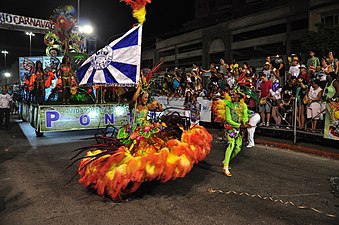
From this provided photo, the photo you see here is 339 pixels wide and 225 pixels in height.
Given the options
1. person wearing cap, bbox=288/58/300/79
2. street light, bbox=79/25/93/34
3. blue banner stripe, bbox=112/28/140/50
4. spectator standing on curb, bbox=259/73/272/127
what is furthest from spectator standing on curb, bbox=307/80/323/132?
street light, bbox=79/25/93/34

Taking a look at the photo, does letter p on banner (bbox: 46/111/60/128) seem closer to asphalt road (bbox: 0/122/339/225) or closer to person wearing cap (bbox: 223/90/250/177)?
asphalt road (bbox: 0/122/339/225)

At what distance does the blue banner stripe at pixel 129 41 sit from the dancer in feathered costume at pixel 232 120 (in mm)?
2211

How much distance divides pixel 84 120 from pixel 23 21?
12.2 m

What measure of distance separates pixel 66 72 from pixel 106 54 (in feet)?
18.9

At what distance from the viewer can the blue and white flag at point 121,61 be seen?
537cm

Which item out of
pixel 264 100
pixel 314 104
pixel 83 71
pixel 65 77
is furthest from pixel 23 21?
pixel 314 104

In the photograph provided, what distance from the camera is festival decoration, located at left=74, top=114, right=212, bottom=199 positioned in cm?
392

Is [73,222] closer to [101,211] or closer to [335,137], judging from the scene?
[101,211]

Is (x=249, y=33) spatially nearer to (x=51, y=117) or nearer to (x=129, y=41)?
(x=51, y=117)

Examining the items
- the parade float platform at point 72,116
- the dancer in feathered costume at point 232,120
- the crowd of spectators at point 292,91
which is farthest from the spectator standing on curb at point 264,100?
the parade float platform at point 72,116

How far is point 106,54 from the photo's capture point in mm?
5762

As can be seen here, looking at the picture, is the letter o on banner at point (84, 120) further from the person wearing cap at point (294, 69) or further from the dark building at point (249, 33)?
the dark building at point (249, 33)

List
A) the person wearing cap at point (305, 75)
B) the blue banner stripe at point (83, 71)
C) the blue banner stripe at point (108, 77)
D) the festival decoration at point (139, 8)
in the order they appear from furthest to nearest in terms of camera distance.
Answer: the person wearing cap at point (305, 75)
the blue banner stripe at point (83, 71)
the blue banner stripe at point (108, 77)
the festival decoration at point (139, 8)

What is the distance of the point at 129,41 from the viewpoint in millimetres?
5430
